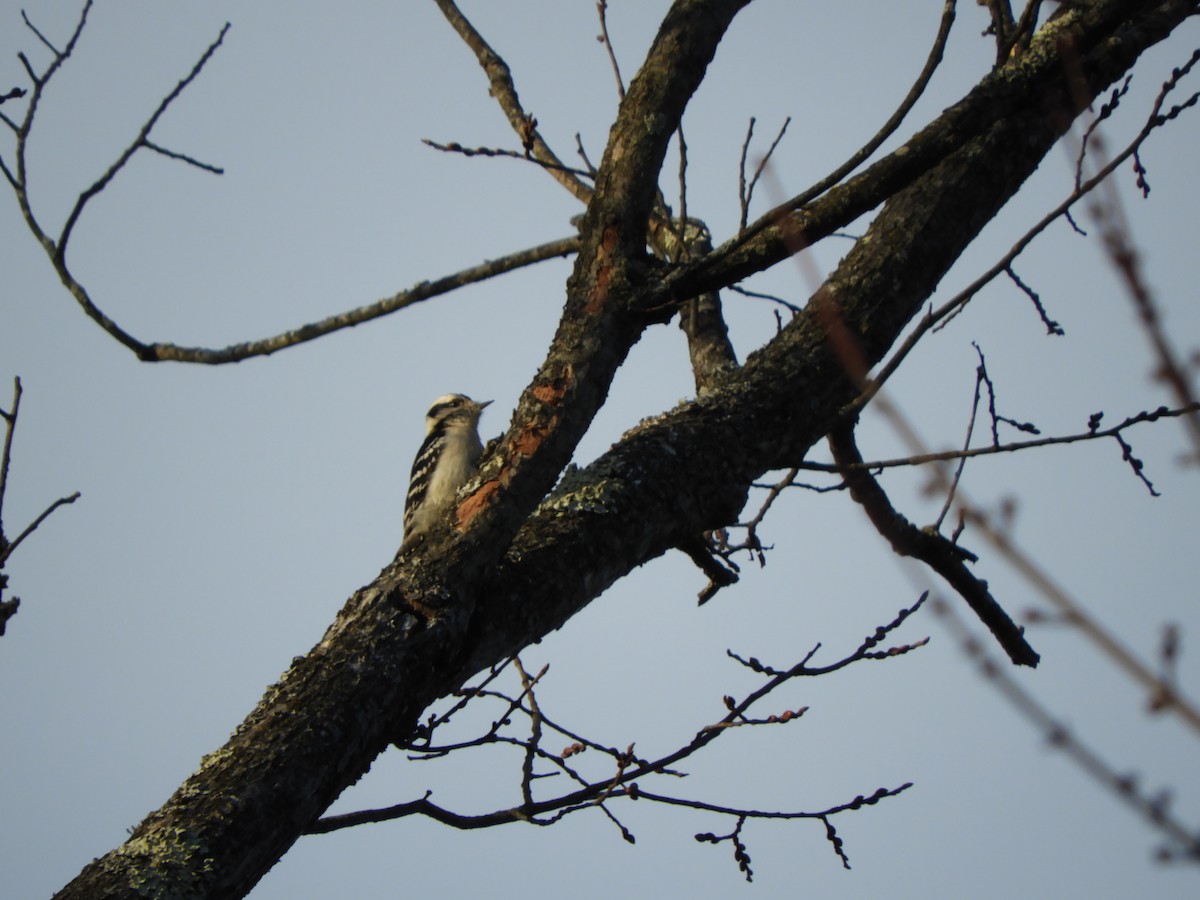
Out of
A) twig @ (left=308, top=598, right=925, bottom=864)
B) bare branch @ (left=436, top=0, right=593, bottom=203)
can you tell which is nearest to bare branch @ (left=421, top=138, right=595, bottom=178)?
bare branch @ (left=436, top=0, right=593, bottom=203)

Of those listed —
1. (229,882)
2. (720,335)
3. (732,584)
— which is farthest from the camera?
(720,335)

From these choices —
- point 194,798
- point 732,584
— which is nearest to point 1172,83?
point 732,584

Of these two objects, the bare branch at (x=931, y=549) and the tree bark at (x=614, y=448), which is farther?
the bare branch at (x=931, y=549)

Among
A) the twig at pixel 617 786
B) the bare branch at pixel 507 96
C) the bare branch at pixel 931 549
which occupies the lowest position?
the twig at pixel 617 786

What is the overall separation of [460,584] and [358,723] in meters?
0.37

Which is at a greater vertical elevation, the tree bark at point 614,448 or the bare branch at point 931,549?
the bare branch at point 931,549

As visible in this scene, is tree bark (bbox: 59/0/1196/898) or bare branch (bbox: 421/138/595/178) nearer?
tree bark (bbox: 59/0/1196/898)

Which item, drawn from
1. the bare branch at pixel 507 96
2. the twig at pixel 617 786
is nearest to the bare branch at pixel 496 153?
the bare branch at pixel 507 96

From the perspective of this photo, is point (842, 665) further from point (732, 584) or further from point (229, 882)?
point (229, 882)

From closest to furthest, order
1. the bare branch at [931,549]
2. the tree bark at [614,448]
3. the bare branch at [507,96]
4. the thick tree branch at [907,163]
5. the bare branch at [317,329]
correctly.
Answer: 1. the tree bark at [614,448]
2. the thick tree branch at [907,163]
3. the bare branch at [317,329]
4. the bare branch at [931,549]
5. the bare branch at [507,96]

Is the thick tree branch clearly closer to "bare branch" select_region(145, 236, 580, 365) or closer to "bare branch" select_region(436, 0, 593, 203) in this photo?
"bare branch" select_region(145, 236, 580, 365)

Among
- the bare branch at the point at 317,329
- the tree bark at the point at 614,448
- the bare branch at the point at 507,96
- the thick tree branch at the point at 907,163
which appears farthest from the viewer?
the bare branch at the point at 507,96

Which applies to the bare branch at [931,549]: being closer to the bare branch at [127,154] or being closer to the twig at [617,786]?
the twig at [617,786]

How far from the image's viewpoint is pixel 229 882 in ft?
6.01
